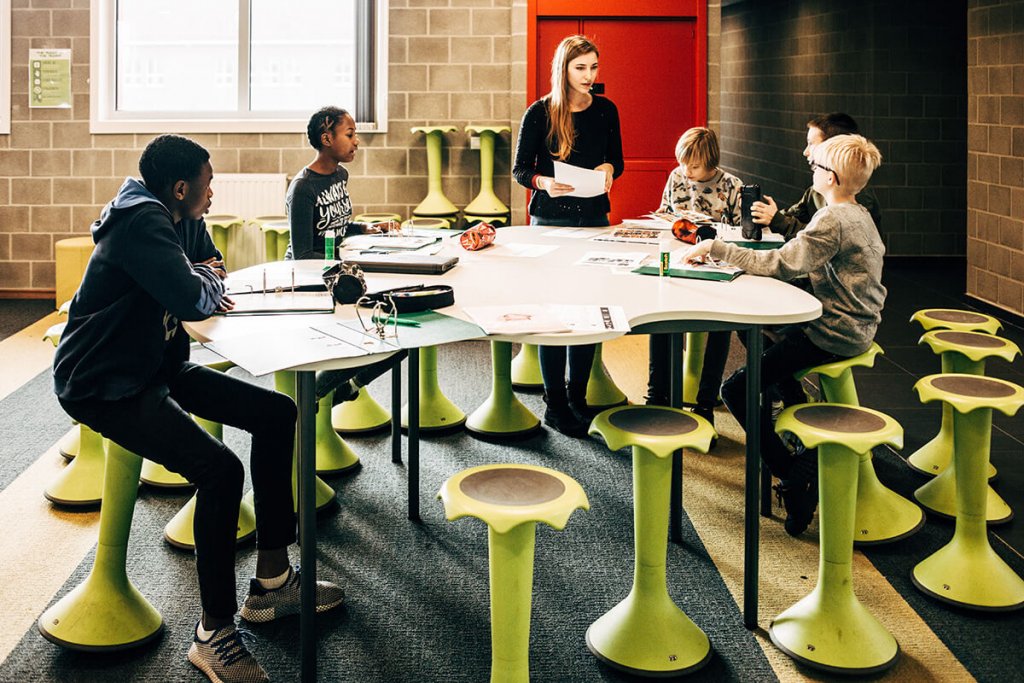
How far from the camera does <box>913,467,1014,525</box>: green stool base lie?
344cm

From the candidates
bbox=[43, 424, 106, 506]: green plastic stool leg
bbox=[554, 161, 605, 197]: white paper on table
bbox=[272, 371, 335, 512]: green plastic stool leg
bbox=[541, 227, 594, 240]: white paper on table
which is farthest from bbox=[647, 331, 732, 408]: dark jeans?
bbox=[43, 424, 106, 506]: green plastic stool leg

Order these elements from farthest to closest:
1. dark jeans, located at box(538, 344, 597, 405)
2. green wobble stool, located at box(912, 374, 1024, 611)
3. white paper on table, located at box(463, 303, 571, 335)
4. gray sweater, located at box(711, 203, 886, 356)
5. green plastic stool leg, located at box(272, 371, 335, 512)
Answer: dark jeans, located at box(538, 344, 597, 405) → green plastic stool leg, located at box(272, 371, 335, 512) → gray sweater, located at box(711, 203, 886, 356) → green wobble stool, located at box(912, 374, 1024, 611) → white paper on table, located at box(463, 303, 571, 335)

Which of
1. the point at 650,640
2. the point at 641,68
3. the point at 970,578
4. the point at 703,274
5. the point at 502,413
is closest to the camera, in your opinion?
the point at 650,640

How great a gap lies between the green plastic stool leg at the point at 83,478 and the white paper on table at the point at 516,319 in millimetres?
1579

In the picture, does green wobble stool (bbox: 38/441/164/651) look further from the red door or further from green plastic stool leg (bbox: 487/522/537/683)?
the red door

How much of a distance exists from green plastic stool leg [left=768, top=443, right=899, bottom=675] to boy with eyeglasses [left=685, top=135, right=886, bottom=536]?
61cm

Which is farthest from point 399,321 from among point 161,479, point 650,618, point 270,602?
point 161,479

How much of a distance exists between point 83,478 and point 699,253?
6.90 feet

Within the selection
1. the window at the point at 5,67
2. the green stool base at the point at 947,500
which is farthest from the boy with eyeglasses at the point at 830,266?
the window at the point at 5,67

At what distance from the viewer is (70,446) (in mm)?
3969

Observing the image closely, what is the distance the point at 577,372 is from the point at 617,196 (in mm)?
2643

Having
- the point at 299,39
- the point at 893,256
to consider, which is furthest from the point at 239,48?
the point at 893,256

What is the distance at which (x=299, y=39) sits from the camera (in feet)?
22.9

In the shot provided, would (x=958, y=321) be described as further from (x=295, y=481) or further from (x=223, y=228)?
(x=223, y=228)
